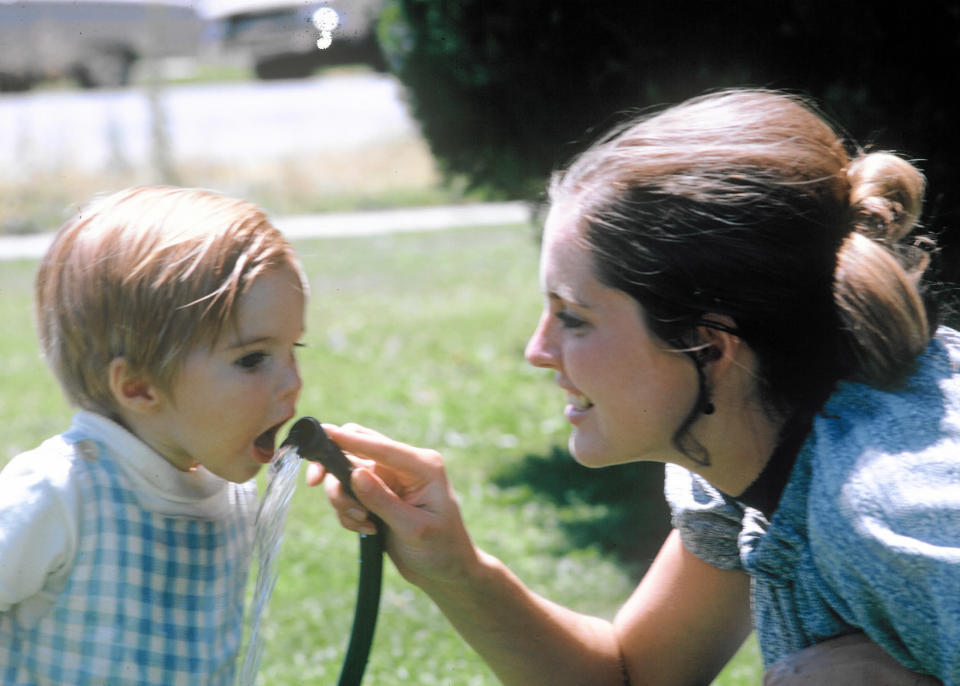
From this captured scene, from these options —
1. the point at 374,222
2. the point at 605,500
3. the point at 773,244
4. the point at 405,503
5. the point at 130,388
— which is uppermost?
the point at 773,244

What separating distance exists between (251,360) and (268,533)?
1.03ft

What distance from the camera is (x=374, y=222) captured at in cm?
1122

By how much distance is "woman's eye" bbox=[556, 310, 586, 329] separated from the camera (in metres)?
1.78

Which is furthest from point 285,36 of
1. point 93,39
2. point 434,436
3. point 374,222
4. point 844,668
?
point 844,668

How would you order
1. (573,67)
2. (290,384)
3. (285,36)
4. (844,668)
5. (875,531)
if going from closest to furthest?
(875,531) < (844,668) < (290,384) < (573,67) < (285,36)

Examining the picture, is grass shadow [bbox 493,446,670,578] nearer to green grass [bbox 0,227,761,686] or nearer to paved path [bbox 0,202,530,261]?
green grass [bbox 0,227,761,686]

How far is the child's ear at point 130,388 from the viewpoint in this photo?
192cm

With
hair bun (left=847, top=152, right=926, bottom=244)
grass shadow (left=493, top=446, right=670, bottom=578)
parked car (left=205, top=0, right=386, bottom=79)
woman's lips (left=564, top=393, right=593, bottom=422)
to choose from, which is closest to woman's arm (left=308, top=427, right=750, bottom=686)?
woman's lips (left=564, top=393, right=593, bottom=422)

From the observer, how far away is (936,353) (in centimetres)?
173

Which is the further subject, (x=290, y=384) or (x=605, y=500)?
(x=605, y=500)

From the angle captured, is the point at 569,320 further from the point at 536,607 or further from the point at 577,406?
the point at 536,607

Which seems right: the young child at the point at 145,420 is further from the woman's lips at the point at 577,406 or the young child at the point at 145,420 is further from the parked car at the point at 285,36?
the parked car at the point at 285,36

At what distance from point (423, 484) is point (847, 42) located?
2735mm

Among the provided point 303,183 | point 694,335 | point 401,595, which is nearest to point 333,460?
point 694,335
